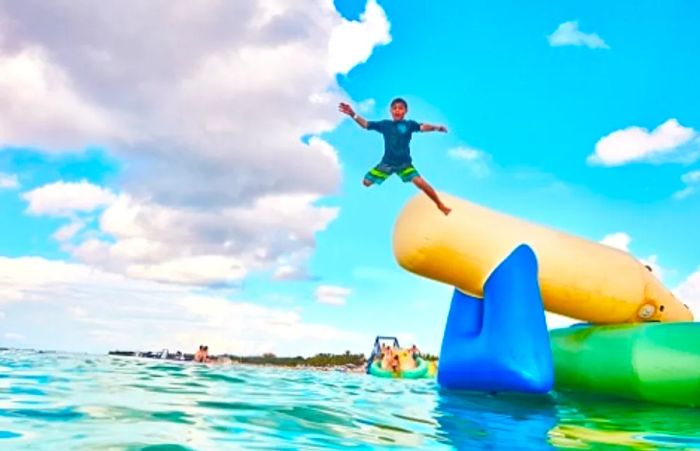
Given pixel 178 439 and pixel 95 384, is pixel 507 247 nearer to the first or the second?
pixel 95 384

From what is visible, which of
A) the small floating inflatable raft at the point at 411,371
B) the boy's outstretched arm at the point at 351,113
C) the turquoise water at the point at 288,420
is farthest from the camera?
the small floating inflatable raft at the point at 411,371

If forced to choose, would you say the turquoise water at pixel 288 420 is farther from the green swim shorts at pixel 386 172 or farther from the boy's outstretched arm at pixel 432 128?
the boy's outstretched arm at pixel 432 128

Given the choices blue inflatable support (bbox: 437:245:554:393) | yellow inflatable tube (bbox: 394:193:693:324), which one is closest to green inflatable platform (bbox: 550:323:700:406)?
yellow inflatable tube (bbox: 394:193:693:324)

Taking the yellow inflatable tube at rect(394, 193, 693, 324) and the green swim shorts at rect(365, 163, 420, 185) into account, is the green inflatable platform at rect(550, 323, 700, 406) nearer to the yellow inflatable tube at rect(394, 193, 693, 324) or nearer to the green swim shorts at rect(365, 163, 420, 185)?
the yellow inflatable tube at rect(394, 193, 693, 324)

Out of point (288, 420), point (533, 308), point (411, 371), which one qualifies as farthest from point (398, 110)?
point (411, 371)

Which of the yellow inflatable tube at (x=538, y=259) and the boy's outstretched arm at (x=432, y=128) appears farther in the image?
the yellow inflatable tube at (x=538, y=259)

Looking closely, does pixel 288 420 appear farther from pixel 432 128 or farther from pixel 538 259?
pixel 538 259

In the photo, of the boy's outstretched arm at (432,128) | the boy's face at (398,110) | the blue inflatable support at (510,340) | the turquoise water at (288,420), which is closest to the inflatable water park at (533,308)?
the blue inflatable support at (510,340)

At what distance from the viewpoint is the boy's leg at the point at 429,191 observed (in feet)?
21.5

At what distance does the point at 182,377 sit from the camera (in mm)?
7199

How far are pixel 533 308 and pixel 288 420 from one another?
3.75 m

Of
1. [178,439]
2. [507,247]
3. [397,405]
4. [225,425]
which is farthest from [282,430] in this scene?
[507,247]

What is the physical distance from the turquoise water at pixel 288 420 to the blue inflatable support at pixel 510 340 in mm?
302

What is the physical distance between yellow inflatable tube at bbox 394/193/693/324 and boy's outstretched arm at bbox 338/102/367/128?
117 centimetres
